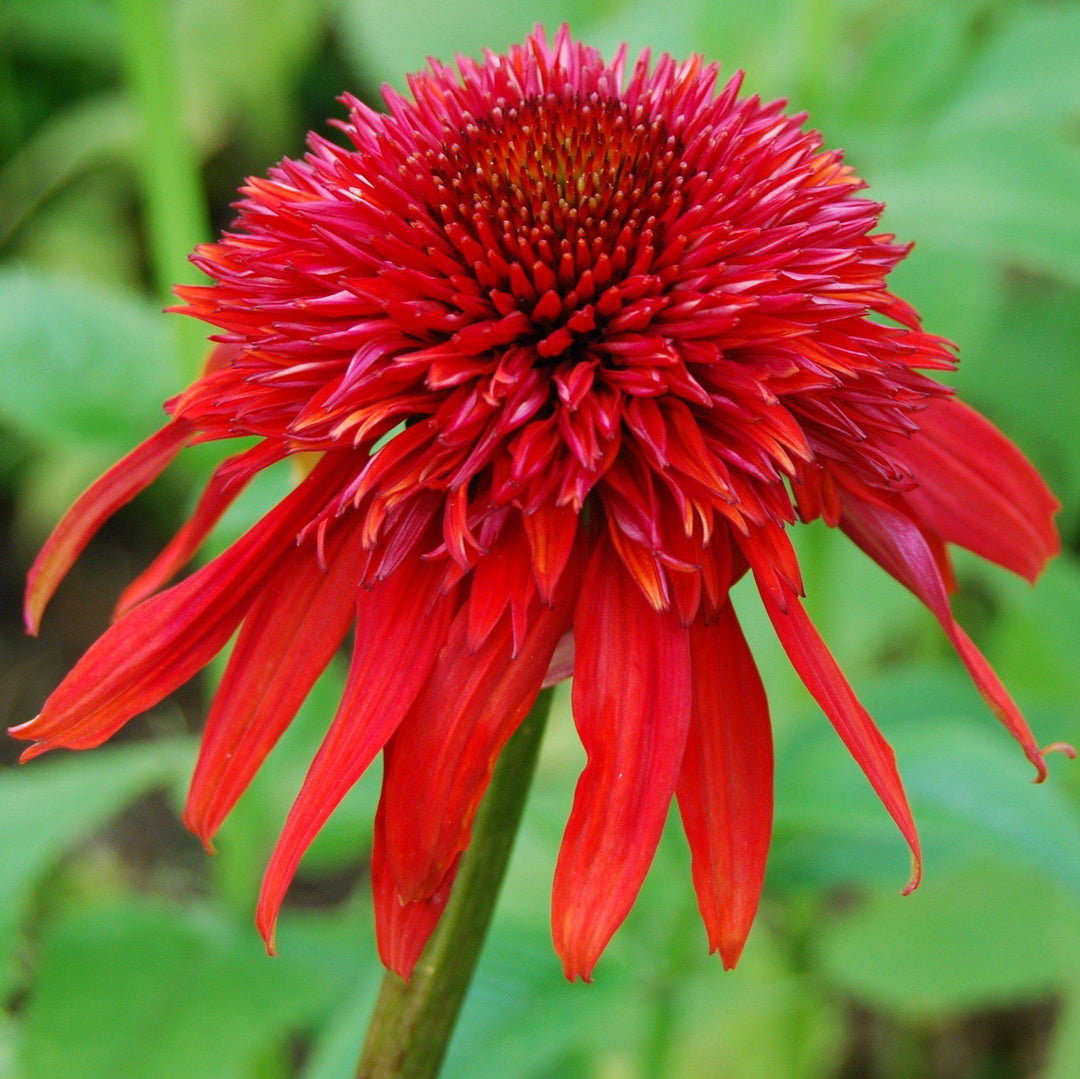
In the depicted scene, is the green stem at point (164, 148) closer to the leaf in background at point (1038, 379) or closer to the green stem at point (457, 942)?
the green stem at point (457, 942)

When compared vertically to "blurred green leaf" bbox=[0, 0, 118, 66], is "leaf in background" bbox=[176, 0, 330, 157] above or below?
below

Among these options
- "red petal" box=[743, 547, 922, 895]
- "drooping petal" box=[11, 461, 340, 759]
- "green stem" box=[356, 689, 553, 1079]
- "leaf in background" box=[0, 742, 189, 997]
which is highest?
"drooping petal" box=[11, 461, 340, 759]

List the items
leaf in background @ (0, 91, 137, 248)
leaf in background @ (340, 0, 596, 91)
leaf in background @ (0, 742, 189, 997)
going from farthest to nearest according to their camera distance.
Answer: leaf in background @ (0, 91, 137, 248) → leaf in background @ (340, 0, 596, 91) → leaf in background @ (0, 742, 189, 997)

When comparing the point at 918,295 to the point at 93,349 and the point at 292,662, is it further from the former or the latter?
the point at 292,662

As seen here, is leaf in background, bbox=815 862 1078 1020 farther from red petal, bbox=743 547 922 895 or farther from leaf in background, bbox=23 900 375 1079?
red petal, bbox=743 547 922 895

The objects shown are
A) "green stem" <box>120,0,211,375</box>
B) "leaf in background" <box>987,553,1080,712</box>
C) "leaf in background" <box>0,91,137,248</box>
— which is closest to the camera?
"green stem" <box>120,0,211,375</box>

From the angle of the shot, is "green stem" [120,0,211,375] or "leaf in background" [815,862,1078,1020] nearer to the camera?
"green stem" [120,0,211,375]

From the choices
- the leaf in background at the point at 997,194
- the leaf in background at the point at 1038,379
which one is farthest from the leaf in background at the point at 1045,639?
the leaf in background at the point at 997,194

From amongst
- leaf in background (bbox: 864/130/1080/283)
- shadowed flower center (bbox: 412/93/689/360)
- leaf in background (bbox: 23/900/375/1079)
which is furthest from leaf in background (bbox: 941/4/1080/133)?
leaf in background (bbox: 23/900/375/1079)
